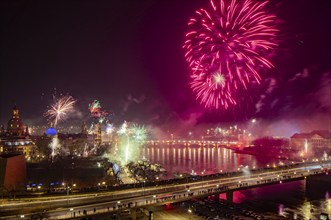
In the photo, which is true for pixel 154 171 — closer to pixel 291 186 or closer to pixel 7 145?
pixel 291 186

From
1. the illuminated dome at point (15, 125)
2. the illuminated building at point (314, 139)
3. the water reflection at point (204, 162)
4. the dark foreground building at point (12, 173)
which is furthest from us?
the illuminated building at point (314, 139)

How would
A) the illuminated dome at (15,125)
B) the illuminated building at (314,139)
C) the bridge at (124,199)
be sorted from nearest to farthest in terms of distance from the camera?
the bridge at (124,199), the illuminated dome at (15,125), the illuminated building at (314,139)

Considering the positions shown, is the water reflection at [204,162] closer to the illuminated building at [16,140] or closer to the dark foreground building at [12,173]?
the dark foreground building at [12,173]

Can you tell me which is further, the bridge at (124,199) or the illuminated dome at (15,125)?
the illuminated dome at (15,125)

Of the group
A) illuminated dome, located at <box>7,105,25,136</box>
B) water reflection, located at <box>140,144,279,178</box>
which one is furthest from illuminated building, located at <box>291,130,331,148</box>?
illuminated dome, located at <box>7,105,25,136</box>

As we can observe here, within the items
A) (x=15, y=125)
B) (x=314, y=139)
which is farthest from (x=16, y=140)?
(x=314, y=139)

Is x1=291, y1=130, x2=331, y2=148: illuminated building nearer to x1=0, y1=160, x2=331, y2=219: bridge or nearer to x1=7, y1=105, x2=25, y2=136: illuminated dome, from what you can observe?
x1=0, y1=160, x2=331, y2=219: bridge

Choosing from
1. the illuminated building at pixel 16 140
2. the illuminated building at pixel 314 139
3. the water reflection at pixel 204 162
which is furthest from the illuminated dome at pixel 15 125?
the illuminated building at pixel 314 139

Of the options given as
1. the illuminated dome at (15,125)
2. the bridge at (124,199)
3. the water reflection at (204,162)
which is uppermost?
the illuminated dome at (15,125)
